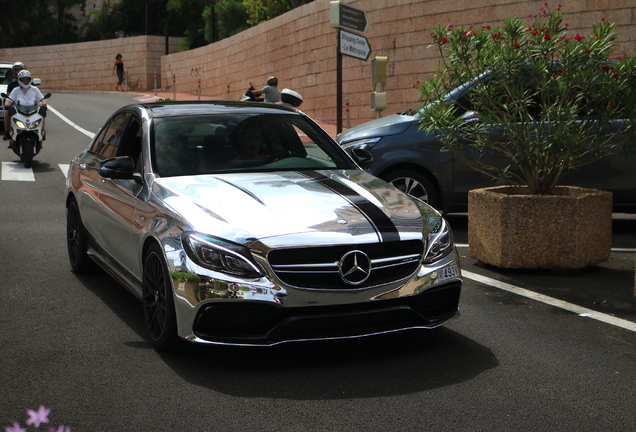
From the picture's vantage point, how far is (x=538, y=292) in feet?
22.5

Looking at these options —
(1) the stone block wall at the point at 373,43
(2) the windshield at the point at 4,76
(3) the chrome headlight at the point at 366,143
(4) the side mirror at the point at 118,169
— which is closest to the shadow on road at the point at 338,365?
(4) the side mirror at the point at 118,169

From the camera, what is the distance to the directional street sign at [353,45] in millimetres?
16719

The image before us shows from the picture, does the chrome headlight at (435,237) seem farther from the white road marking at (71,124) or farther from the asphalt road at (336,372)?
the white road marking at (71,124)

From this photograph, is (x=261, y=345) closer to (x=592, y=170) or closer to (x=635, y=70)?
(x=635, y=70)

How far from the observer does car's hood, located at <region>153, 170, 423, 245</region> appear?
483 centimetres

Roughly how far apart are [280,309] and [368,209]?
838 mm

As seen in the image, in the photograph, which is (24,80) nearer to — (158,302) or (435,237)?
(158,302)

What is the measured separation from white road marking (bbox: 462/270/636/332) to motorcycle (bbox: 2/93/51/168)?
33.8 feet

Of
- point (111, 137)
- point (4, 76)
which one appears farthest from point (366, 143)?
point (4, 76)

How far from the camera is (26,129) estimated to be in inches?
623

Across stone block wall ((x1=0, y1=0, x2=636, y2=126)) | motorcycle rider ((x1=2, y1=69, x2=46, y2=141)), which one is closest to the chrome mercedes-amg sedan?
stone block wall ((x1=0, y1=0, x2=636, y2=126))

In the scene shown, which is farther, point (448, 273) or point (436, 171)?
point (436, 171)

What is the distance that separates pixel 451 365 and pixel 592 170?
4.99 meters

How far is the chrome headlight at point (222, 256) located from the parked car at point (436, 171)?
16.1ft
